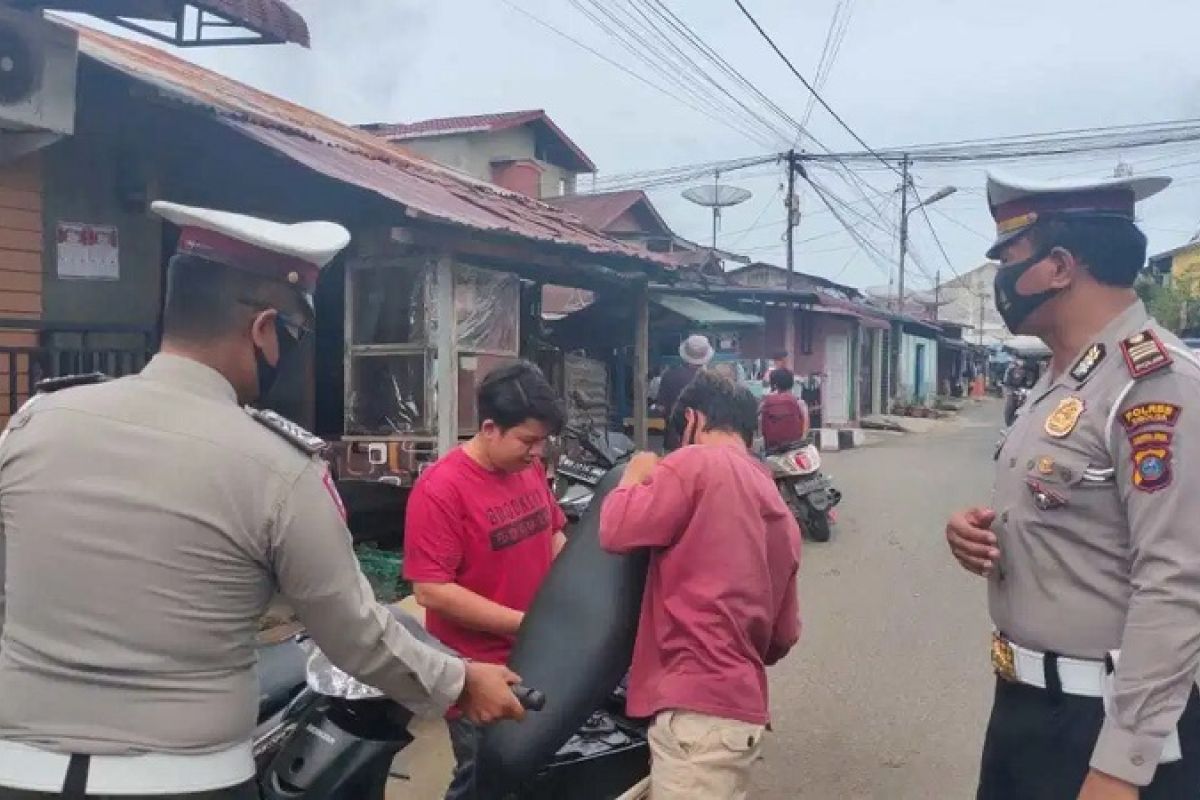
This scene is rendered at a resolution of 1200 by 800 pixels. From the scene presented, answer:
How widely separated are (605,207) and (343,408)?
651 inches

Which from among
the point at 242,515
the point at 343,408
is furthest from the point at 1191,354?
the point at 343,408

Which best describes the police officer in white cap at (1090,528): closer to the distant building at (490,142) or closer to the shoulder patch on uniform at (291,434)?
the shoulder patch on uniform at (291,434)

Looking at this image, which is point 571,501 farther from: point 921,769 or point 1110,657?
point 1110,657

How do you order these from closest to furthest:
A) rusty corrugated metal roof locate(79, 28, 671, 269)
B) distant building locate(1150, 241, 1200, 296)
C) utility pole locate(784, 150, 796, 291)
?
rusty corrugated metal roof locate(79, 28, 671, 269)
utility pole locate(784, 150, 796, 291)
distant building locate(1150, 241, 1200, 296)

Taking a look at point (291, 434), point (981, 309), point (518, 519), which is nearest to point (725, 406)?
point (518, 519)

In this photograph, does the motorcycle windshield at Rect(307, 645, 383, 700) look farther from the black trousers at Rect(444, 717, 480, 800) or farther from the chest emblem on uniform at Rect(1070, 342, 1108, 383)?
the chest emblem on uniform at Rect(1070, 342, 1108, 383)

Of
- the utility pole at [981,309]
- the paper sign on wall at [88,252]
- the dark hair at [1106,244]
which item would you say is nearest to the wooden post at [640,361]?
the paper sign on wall at [88,252]

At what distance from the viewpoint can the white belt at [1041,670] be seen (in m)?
2.06

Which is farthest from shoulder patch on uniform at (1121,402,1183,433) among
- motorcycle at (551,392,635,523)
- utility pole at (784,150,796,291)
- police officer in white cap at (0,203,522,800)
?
utility pole at (784,150,796,291)

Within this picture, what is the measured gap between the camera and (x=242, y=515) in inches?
68.1

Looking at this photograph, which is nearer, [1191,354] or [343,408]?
[1191,354]

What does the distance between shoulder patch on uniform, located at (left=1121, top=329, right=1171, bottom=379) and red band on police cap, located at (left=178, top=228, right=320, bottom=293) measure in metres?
1.54

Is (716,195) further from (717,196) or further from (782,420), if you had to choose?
(782,420)

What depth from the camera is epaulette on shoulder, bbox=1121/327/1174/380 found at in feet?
6.40
